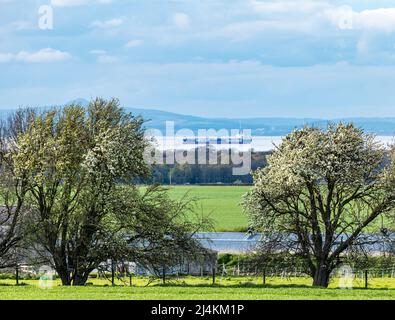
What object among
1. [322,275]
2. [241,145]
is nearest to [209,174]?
[241,145]

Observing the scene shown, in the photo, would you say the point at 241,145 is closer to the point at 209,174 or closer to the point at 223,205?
the point at 209,174

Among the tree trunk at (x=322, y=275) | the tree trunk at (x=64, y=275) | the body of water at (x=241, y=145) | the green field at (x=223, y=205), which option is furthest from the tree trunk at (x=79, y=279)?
the green field at (x=223, y=205)

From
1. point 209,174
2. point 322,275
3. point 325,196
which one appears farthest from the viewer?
point 209,174

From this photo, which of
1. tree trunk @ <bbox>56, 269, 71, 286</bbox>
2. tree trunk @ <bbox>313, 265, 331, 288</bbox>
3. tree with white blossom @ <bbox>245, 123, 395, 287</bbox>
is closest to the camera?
tree trunk @ <bbox>56, 269, 71, 286</bbox>

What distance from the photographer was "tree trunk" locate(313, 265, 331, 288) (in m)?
34.9

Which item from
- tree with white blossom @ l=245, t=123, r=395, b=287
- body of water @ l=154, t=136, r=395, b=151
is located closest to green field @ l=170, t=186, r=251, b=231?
body of water @ l=154, t=136, r=395, b=151

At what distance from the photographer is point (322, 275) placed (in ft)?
116

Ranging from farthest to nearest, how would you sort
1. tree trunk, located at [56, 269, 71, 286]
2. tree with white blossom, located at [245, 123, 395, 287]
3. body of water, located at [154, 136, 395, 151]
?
body of water, located at [154, 136, 395, 151] < tree with white blossom, located at [245, 123, 395, 287] < tree trunk, located at [56, 269, 71, 286]

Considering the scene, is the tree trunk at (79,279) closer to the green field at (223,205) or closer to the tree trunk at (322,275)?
the tree trunk at (322,275)

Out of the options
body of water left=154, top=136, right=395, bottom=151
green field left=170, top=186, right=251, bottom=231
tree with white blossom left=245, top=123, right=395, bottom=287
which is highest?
body of water left=154, top=136, right=395, bottom=151

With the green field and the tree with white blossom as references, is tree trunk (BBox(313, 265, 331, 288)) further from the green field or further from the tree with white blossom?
the green field

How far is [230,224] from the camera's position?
271 feet

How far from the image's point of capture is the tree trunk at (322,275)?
34.9 meters

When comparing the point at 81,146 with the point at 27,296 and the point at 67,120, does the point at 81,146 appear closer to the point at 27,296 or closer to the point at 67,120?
the point at 67,120
